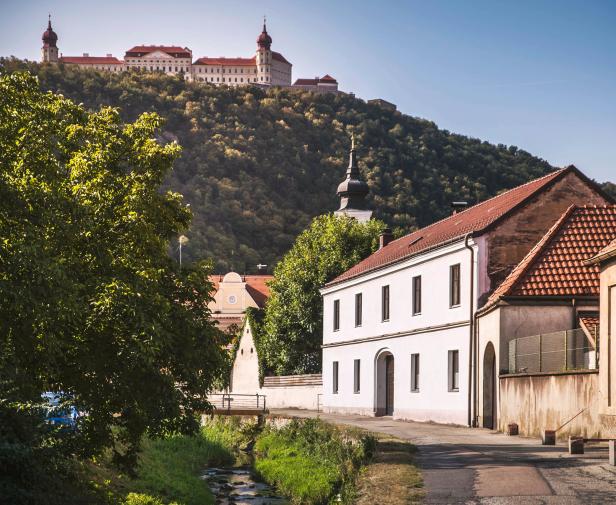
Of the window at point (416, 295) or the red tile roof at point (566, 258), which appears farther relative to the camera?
the window at point (416, 295)

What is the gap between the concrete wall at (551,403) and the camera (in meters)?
22.4

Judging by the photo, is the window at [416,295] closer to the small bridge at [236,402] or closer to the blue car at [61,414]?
the small bridge at [236,402]

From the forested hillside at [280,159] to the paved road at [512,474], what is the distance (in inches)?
2510

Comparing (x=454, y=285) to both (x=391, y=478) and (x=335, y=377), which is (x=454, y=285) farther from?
(x=391, y=478)

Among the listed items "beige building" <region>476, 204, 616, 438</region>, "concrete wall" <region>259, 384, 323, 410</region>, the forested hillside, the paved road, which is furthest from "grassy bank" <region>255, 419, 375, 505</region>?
the forested hillside

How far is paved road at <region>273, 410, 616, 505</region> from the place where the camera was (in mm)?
14430

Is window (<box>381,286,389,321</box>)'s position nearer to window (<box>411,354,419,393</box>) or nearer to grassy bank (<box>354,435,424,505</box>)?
window (<box>411,354,419,393</box>)

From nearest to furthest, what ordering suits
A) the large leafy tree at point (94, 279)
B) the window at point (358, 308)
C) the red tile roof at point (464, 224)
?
1. the large leafy tree at point (94, 279)
2. the red tile roof at point (464, 224)
3. the window at point (358, 308)

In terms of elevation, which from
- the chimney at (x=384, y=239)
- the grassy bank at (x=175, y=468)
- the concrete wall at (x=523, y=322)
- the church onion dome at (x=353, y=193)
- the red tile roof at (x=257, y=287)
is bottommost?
the grassy bank at (x=175, y=468)

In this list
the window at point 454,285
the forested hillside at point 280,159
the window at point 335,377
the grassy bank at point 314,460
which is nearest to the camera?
the grassy bank at point 314,460

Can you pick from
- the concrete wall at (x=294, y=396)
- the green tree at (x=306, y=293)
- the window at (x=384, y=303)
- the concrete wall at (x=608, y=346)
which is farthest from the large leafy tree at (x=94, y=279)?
the green tree at (x=306, y=293)

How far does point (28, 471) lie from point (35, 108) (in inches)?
297

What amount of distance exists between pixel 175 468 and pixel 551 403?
12.1 metres

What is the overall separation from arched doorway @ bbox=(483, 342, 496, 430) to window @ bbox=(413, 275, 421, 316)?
7.17 m
